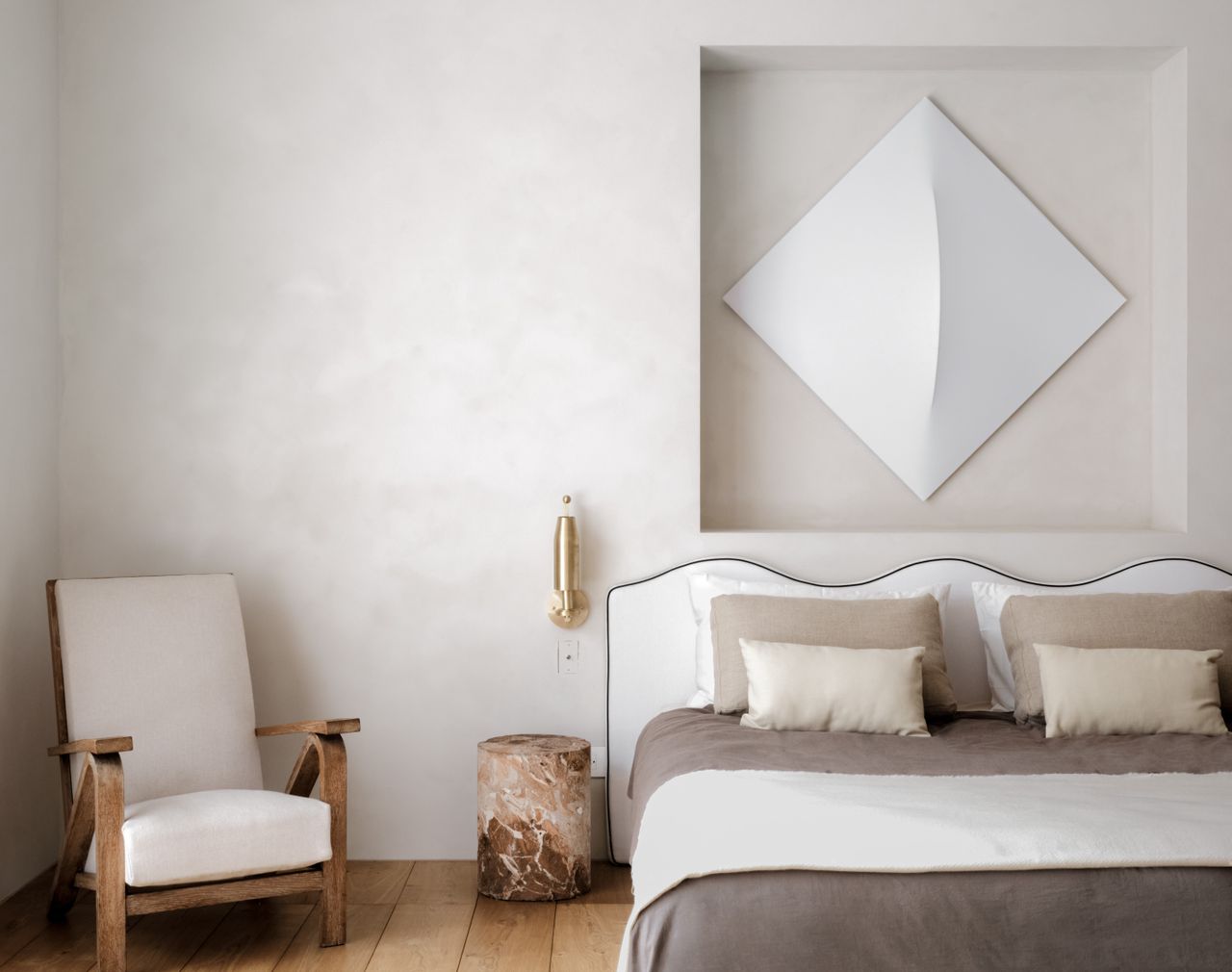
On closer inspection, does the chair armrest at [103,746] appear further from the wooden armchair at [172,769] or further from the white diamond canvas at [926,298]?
the white diamond canvas at [926,298]

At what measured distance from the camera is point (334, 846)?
2.98m

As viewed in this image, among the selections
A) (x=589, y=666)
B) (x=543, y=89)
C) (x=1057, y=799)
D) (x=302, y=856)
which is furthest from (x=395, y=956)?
(x=543, y=89)

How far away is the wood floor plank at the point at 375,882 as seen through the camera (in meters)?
3.35

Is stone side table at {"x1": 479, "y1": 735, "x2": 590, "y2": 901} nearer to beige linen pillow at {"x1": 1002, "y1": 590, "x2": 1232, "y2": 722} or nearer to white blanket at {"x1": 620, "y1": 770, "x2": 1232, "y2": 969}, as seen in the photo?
white blanket at {"x1": 620, "y1": 770, "x2": 1232, "y2": 969}

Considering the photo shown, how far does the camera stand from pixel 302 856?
289cm

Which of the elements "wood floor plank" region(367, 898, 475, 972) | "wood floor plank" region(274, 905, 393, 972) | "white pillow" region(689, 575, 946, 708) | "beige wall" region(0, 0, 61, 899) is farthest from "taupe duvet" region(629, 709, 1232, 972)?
"beige wall" region(0, 0, 61, 899)

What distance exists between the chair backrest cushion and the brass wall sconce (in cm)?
100

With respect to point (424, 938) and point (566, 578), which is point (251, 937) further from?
point (566, 578)

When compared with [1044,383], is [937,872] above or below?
below

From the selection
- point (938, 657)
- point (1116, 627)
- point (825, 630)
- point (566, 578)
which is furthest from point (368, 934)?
point (1116, 627)

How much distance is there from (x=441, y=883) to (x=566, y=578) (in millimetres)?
A: 1034

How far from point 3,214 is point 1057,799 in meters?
3.33

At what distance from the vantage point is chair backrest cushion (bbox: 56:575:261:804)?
318cm

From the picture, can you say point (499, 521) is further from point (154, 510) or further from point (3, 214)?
point (3, 214)
